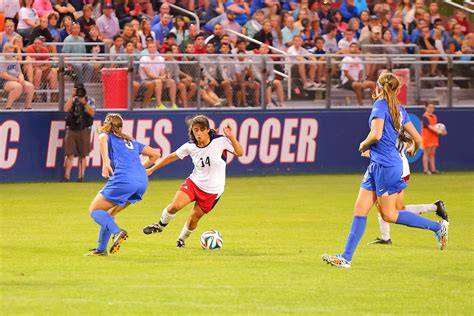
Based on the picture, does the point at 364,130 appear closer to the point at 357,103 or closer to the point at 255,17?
the point at 357,103

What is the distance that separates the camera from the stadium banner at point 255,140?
77.6 feet

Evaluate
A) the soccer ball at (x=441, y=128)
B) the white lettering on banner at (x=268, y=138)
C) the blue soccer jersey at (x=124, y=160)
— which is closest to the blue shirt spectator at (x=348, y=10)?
the soccer ball at (x=441, y=128)

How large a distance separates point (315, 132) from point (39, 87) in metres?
6.33

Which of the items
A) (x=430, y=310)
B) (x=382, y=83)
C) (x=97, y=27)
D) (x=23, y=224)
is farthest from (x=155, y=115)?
(x=430, y=310)

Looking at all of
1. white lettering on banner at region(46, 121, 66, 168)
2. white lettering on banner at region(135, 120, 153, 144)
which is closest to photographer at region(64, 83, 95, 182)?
white lettering on banner at region(46, 121, 66, 168)

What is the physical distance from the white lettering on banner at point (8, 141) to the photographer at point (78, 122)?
1021 millimetres

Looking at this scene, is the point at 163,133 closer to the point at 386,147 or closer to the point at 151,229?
the point at 151,229

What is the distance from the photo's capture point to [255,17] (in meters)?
28.4

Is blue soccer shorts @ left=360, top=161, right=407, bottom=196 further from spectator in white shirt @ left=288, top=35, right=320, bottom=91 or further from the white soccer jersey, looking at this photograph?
spectator in white shirt @ left=288, top=35, right=320, bottom=91

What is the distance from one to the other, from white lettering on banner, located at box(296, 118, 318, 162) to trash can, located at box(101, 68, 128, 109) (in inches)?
162

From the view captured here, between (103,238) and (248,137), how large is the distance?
1248cm

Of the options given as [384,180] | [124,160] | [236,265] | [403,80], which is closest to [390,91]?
[384,180]

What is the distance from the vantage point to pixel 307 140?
2600 cm

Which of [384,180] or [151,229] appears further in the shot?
[151,229]
